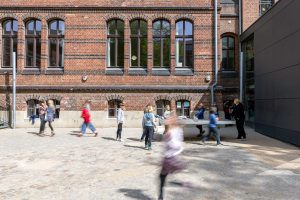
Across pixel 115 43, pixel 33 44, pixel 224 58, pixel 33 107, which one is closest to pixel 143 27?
pixel 115 43

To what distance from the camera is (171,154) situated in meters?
6.14

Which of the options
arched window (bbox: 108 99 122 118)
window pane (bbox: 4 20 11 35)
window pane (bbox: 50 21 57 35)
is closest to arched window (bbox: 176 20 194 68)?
arched window (bbox: 108 99 122 118)

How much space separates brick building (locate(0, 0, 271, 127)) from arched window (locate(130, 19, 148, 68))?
60mm

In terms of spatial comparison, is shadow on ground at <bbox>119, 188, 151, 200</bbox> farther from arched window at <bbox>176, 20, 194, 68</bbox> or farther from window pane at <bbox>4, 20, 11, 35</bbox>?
window pane at <bbox>4, 20, 11, 35</bbox>

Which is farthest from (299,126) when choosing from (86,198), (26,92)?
(26,92)

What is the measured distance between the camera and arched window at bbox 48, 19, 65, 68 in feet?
69.4

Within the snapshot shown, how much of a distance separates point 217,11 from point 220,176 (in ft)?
48.8

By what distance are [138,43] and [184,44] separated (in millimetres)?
2768

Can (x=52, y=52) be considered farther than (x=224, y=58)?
No

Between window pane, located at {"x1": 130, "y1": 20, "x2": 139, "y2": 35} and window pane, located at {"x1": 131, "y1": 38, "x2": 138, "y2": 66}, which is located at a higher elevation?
window pane, located at {"x1": 130, "y1": 20, "x2": 139, "y2": 35}

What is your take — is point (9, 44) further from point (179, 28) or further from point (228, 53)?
point (228, 53)

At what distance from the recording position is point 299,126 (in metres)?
12.2

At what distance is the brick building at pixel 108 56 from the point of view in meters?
20.6

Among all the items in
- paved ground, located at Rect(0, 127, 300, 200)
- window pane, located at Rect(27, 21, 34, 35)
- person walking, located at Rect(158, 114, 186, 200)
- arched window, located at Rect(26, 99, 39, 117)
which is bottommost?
paved ground, located at Rect(0, 127, 300, 200)
